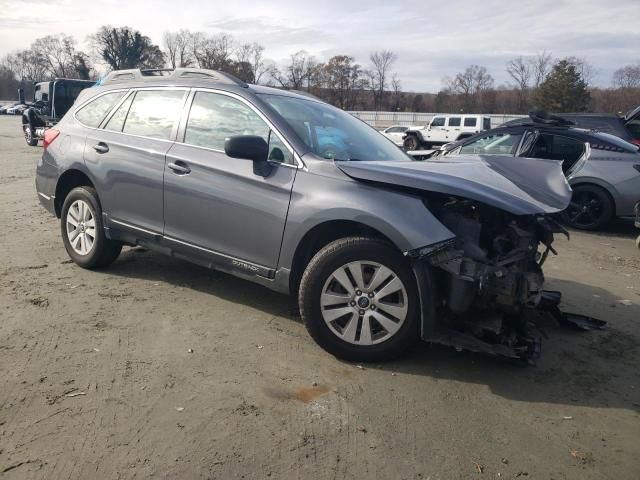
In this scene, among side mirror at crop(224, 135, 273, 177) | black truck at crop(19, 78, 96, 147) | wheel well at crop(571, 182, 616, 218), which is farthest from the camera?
black truck at crop(19, 78, 96, 147)

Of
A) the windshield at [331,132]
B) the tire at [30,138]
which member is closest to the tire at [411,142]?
the tire at [30,138]

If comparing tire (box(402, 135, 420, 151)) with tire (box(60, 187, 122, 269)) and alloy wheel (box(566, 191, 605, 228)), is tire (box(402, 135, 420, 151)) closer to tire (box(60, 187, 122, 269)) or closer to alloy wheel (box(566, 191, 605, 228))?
alloy wheel (box(566, 191, 605, 228))

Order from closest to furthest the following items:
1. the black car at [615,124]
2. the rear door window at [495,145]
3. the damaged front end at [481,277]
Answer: the damaged front end at [481,277], the rear door window at [495,145], the black car at [615,124]

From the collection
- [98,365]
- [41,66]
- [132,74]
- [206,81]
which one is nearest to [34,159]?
[132,74]

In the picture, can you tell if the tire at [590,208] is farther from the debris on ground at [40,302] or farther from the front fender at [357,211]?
the debris on ground at [40,302]

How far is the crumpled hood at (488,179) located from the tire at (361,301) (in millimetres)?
436

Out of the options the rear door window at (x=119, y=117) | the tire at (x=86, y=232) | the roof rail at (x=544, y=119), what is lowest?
the tire at (x=86, y=232)

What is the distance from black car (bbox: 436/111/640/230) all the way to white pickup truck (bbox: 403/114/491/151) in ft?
69.1

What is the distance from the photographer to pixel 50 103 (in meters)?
21.9

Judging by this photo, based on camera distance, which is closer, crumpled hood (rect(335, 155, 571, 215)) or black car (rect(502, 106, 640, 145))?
crumpled hood (rect(335, 155, 571, 215))

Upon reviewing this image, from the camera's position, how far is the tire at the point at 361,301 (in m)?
3.26

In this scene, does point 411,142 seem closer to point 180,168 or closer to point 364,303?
point 180,168

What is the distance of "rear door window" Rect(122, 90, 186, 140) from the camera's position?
4422 millimetres

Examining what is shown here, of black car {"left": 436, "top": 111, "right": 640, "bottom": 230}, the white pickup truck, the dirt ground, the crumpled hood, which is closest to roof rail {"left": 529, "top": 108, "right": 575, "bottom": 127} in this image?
black car {"left": 436, "top": 111, "right": 640, "bottom": 230}
